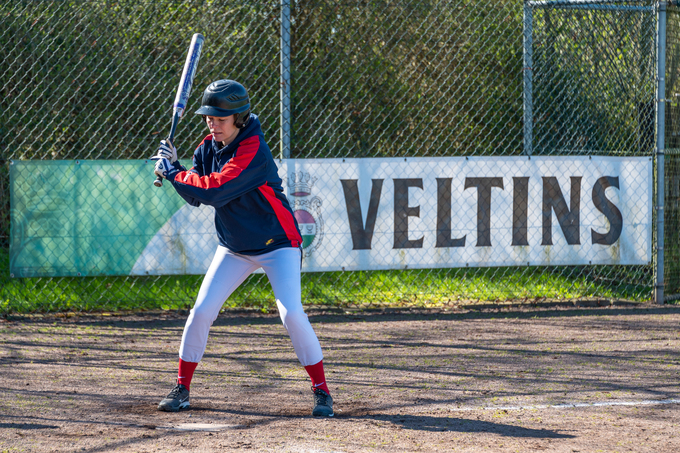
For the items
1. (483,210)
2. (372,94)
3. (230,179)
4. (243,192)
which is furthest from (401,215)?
(230,179)

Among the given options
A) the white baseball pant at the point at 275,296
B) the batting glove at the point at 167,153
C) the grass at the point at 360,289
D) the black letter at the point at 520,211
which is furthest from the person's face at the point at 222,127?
the black letter at the point at 520,211

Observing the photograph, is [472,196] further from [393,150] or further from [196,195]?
[196,195]

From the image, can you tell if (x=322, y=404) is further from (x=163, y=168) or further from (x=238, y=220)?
(x=163, y=168)

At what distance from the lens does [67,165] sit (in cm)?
671

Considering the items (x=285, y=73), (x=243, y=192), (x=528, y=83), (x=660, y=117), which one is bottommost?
(x=243, y=192)

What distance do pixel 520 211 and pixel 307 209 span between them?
2.16 m

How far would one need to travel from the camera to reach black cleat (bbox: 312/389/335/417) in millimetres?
4027

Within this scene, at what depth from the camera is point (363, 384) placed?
482 cm

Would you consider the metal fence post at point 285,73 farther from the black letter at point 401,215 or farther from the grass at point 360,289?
the grass at point 360,289

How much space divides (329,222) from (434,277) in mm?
Result: 1681

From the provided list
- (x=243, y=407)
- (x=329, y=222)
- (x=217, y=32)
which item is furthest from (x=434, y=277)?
(x=243, y=407)

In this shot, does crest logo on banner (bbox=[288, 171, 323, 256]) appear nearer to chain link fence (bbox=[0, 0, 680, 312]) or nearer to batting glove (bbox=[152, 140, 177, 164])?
chain link fence (bbox=[0, 0, 680, 312])

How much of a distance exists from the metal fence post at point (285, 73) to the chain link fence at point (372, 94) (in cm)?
31

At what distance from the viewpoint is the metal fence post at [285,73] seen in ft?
22.9
